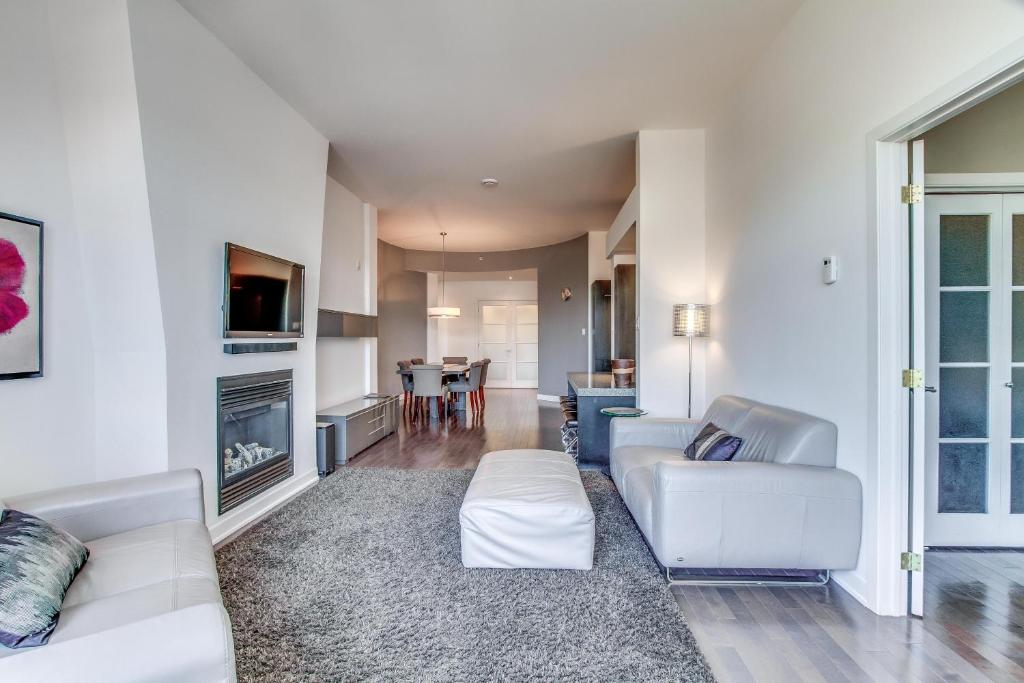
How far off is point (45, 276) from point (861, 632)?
12.9ft

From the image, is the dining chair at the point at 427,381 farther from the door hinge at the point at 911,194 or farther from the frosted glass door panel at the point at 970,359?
the door hinge at the point at 911,194

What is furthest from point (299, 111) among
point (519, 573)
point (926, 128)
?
point (926, 128)

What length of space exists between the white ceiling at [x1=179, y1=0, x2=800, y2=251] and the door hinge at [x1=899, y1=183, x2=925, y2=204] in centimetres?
128

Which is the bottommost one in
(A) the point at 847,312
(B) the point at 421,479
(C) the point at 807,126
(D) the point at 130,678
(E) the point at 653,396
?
(B) the point at 421,479

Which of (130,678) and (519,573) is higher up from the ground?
(130,678)

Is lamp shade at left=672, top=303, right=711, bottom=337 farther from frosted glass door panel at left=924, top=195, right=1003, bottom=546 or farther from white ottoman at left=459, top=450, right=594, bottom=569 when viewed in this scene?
white ottoman at left=459, top=450, right=594, bottom=569

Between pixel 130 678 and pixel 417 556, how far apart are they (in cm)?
153

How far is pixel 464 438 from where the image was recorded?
568 cm

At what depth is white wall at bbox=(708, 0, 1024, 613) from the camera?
1.82 meters

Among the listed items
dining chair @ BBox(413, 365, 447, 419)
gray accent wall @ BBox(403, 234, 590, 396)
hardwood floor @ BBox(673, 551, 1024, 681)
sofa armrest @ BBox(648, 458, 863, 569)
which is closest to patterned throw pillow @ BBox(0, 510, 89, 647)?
hardwood floor @ BBox(673, 551, 1024, 681)

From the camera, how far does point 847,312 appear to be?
2217 mm

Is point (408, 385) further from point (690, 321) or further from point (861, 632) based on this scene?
point (861, 632)

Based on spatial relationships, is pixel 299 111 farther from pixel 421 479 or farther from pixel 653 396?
pixel 653 396

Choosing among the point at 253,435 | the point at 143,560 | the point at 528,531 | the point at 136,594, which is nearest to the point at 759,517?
the point at 528,531
